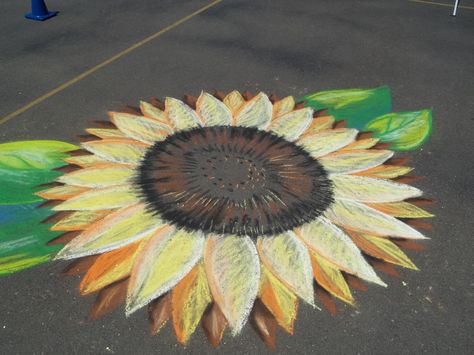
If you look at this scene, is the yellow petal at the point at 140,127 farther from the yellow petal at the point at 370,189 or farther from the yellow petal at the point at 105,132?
the yellow petal at the point at 370,189

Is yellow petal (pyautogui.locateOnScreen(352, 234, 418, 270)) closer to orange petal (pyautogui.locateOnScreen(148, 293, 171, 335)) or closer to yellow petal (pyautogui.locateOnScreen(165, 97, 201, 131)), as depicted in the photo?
orange petal (pyautogui.locateOnScreen(148, 293, 171, 335))

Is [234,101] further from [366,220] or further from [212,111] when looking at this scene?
[366,220]

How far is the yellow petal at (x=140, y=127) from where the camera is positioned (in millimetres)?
4776

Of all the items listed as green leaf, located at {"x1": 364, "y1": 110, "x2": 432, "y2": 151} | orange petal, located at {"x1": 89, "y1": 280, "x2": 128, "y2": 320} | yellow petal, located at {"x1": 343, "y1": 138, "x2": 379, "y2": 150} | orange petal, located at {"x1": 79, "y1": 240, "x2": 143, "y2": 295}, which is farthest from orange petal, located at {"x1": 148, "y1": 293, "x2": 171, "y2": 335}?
green leaf, located at {"x1": 364, "y1": 110, "x2": 432, "y2": 151}

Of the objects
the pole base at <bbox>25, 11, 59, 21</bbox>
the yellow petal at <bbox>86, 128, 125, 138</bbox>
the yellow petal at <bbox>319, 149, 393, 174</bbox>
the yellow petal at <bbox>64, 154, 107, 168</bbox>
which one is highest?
the pole base at <bbox>25, 11, 59, 21</bbox>

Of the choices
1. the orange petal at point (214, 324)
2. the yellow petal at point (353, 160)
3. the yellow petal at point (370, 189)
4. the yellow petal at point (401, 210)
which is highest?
the yellow petal at point (353, 160)

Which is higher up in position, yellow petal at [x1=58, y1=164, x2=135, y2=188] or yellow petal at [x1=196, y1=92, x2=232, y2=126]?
yellow petal at [x1=196, y1=92, x2=232, y2=126]

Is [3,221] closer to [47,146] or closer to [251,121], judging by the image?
[47,146]

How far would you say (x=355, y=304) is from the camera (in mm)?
3193

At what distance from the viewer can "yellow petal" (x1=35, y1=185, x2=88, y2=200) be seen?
13.0 ft

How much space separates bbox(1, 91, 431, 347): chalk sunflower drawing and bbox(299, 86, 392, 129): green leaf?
0.28m

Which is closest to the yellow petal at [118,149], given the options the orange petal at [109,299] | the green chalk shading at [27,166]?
the green chalk shading at [27,166]

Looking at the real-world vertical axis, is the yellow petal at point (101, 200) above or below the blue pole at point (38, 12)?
below

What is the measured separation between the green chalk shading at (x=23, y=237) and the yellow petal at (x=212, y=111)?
201cm
